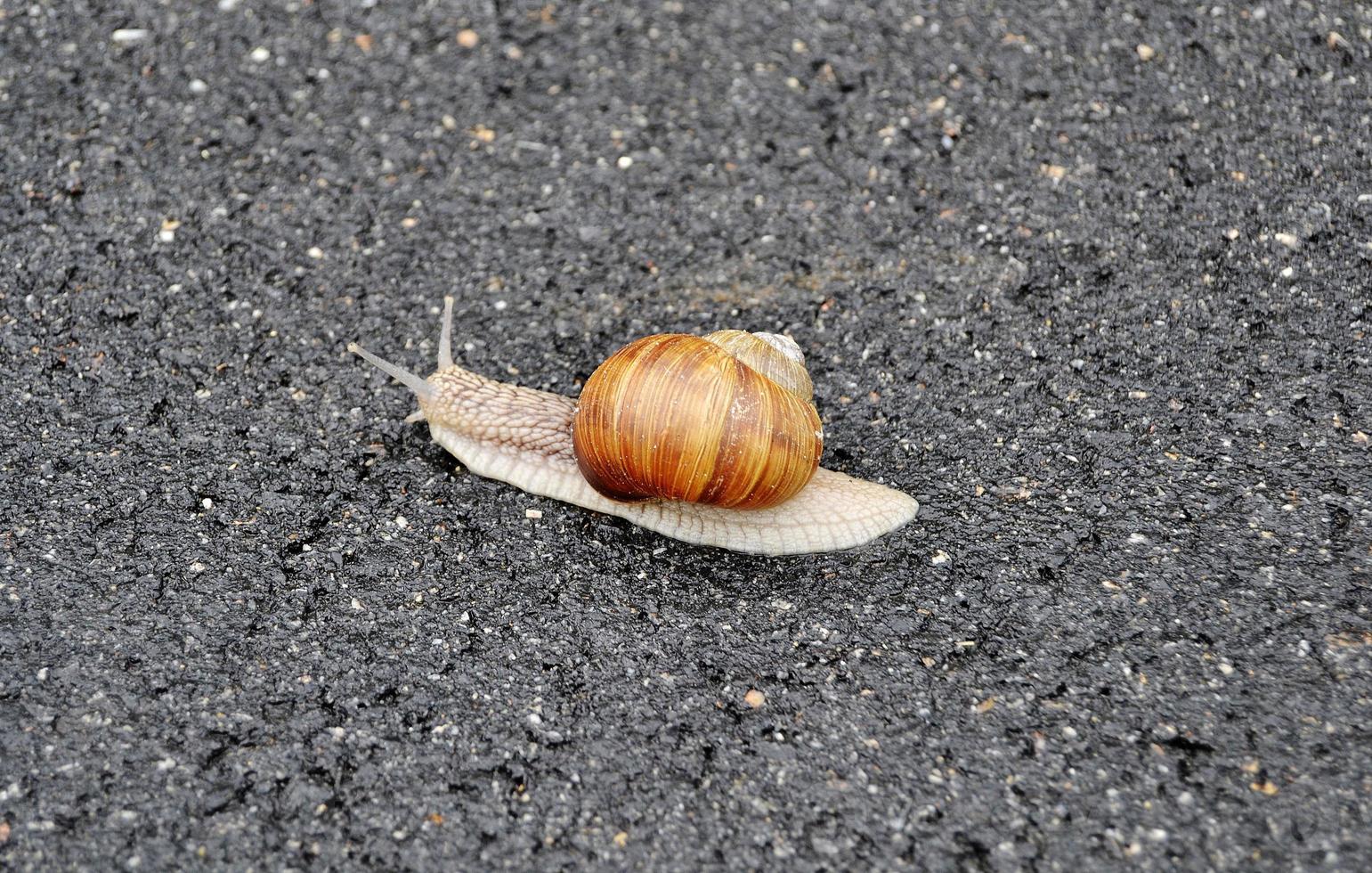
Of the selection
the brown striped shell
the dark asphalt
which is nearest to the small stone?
the dark asphalt

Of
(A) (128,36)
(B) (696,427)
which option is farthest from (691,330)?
(A) (128,36)

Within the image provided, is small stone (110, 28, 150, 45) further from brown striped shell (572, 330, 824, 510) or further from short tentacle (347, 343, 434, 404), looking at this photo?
brown striped shell (572, 330, 824, 510)

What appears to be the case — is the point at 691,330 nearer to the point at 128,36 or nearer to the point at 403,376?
the point at 403,376

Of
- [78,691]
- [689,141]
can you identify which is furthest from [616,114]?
[78,691]

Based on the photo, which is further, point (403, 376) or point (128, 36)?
point (128, 36)

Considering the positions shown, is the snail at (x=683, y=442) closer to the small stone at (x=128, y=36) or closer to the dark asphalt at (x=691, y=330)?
the dark asphalt at (x=691, y=330)

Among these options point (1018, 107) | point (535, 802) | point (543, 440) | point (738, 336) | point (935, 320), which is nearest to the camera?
point (535, 802)

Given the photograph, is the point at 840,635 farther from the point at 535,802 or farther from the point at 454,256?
the point at 454,256
